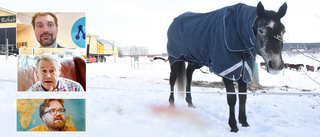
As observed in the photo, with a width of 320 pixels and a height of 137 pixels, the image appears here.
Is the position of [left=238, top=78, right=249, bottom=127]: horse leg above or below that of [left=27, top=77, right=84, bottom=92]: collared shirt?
below

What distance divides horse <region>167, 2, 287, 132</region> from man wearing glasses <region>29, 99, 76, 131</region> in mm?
1413

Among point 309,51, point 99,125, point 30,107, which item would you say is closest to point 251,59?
point 309,51

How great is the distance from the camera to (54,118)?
2105 mm

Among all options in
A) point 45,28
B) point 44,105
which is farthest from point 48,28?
point 44,105

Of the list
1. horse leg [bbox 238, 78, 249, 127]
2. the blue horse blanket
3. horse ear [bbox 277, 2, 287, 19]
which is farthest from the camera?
horse leg [bbox 238, 78, 249, 127]

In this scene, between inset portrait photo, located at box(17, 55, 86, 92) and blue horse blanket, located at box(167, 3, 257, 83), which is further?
blue horse blanket, located at box(167, 3, 257, 83)

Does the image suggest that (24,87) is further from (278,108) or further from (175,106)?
(278,108)

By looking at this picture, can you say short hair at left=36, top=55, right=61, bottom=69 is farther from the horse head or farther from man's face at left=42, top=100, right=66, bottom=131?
the horse head

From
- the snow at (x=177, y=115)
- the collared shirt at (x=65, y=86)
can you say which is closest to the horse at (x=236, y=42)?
the snow at (x=177, y=115)

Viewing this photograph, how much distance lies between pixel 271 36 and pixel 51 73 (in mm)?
2241

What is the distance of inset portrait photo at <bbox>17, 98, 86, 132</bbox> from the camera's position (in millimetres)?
2109

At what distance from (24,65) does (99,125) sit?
1.08m

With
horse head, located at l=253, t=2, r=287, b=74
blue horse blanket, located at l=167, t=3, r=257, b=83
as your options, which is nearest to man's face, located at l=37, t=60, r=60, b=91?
blue horse blanket, located at l=167, t=3, r=257, b=83

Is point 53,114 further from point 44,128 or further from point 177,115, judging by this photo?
point 177,115
